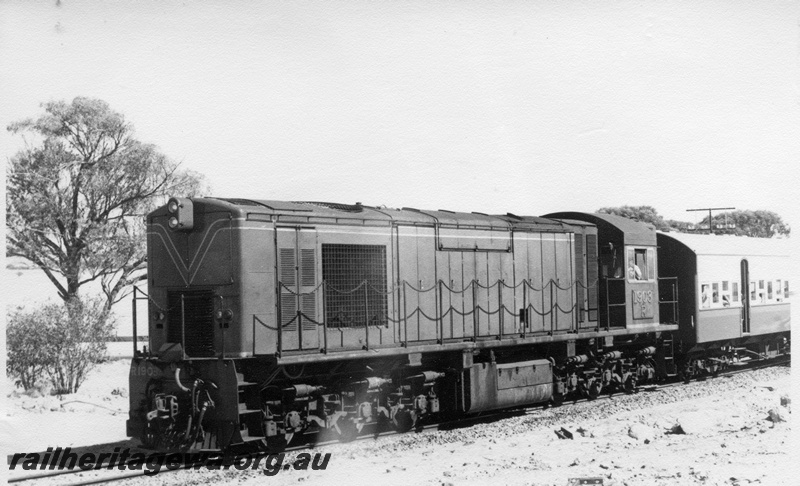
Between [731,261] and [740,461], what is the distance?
967 cm

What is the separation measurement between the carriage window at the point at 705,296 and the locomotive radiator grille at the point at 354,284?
8.63 m

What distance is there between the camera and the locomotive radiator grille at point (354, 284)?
440 inches

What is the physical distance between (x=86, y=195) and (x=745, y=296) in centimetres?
1520

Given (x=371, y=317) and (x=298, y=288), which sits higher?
(x=298, y=288)

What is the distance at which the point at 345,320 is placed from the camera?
36.9ft

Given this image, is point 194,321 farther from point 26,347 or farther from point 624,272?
point 624,272

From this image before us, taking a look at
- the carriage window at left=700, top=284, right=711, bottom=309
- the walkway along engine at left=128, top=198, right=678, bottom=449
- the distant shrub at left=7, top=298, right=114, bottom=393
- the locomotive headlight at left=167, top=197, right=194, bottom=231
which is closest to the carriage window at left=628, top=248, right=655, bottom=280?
the walkway along engine at left=128, top=198, right=678, bottom=449

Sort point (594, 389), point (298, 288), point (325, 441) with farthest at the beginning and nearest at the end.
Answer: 1. point (594, 389)
2. point (325, 441)
3. point (298, 288)

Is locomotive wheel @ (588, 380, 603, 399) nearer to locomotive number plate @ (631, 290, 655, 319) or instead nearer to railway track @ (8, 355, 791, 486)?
railway track @ (8, 355, 791, 486)

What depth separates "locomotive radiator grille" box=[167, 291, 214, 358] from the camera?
10.4 meters

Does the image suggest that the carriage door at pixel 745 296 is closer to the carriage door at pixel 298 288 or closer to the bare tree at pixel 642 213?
the carriage door at pixel 298 288

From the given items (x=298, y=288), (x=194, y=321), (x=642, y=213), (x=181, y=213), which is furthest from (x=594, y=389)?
(x=642, y=213)

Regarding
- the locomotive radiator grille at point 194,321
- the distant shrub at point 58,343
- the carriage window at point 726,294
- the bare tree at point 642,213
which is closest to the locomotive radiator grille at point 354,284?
the locomotive radiator grille at point 194,321

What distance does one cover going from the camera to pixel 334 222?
1121 cm
